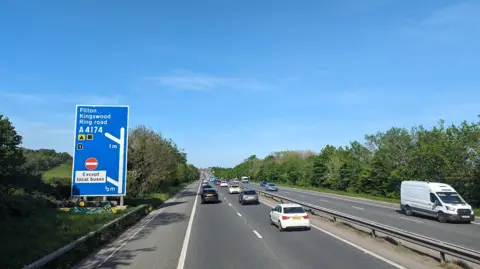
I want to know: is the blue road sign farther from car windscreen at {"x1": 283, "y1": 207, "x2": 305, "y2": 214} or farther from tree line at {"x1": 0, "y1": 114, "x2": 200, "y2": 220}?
car windscreen at {"x1": 283, "y1": 207, "x2": 305, "y2": 214}

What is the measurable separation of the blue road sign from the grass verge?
298 centimetres

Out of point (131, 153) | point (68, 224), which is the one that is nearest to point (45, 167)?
point (131, 153)

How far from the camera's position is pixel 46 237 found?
14.5 m

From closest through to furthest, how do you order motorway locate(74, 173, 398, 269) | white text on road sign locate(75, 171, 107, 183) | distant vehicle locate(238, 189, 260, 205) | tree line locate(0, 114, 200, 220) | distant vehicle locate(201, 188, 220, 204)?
1. motorway locate(74, 173, 398, 269)
2. tree line locate(0, 114, 200, 220)
3. white text on road sign locate(75, 171, 107, 183)
4. distant vehicle locate(238, 189, 260, 205)
5. distant vehicle locate(201, 188, 220, 204)

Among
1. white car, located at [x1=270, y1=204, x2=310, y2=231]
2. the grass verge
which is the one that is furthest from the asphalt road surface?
the grass verge

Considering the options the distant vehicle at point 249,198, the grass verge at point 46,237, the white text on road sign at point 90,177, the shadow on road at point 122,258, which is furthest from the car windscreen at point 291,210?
the distant vehicle at point 249,198

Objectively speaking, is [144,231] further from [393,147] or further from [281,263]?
[393,147]

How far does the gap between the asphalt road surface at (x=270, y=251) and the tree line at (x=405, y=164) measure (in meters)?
27.5

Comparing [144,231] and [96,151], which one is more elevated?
[96,151]

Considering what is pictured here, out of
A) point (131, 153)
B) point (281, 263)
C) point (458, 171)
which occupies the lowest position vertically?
point (281, 263)

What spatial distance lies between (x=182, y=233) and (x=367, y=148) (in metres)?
85.8

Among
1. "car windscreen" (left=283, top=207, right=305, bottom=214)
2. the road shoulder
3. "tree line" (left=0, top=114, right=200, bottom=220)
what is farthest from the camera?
"tree line" (left=0, top=114, right=200, bottom=220)

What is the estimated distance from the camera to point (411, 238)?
40.8 feet

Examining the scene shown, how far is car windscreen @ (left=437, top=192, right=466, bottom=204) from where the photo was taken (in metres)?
Answer: 24.6
